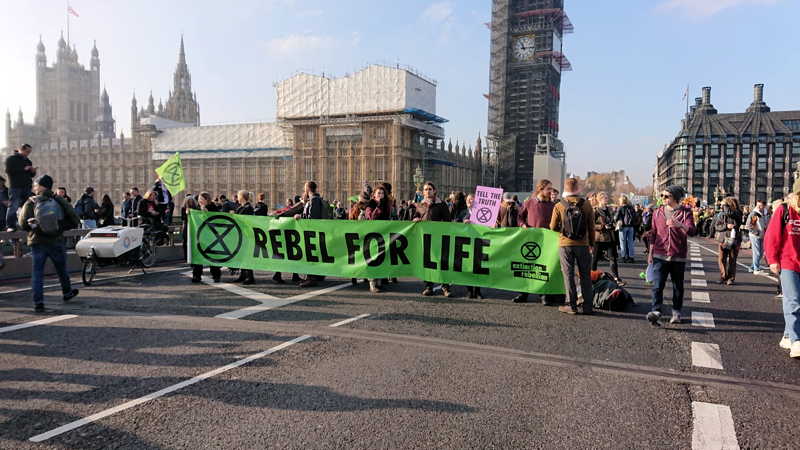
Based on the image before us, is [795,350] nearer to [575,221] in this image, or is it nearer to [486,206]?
[575,221]

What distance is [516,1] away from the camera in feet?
287

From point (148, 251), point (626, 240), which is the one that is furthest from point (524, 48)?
point (148, 251)

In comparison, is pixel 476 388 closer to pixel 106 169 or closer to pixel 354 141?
pixel 354 141

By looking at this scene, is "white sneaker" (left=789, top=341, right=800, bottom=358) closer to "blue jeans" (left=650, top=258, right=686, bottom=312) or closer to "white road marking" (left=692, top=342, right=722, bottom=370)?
"white road marking" (left=692, top=342, right=722, bottom=370)

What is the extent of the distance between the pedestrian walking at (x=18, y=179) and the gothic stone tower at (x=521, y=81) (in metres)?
76.4

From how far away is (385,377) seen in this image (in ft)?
15.9

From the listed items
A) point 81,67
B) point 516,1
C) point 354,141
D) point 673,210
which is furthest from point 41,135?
point 673,210

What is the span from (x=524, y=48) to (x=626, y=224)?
252ft

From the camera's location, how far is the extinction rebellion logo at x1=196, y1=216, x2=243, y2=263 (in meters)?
10.5

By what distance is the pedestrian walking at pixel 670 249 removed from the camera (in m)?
7.09

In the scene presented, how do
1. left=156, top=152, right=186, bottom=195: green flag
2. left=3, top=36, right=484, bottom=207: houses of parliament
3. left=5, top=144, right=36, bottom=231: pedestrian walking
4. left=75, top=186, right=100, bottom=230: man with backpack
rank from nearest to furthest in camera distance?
left=5, top=144, right=36, bottom=231: pedestrian walking
left=156, top=152, right=186, bottom=195: green flag
left=75, top=186, right=100, bottom=230: man with backpack
left=3, top=36, right=484, bottom=207: houses of parliament

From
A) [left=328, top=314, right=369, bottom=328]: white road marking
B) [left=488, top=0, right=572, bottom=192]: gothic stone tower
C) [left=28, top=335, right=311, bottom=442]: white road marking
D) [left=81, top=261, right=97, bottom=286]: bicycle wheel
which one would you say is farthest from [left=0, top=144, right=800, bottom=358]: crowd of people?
[left=488, top=0, right=572, bottom=192]: gothic stone tower

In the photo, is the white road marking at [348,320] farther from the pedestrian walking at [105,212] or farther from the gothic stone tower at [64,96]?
the gothic stone tower at [64,96]

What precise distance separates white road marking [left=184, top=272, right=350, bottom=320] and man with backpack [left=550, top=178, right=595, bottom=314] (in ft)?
13.8
